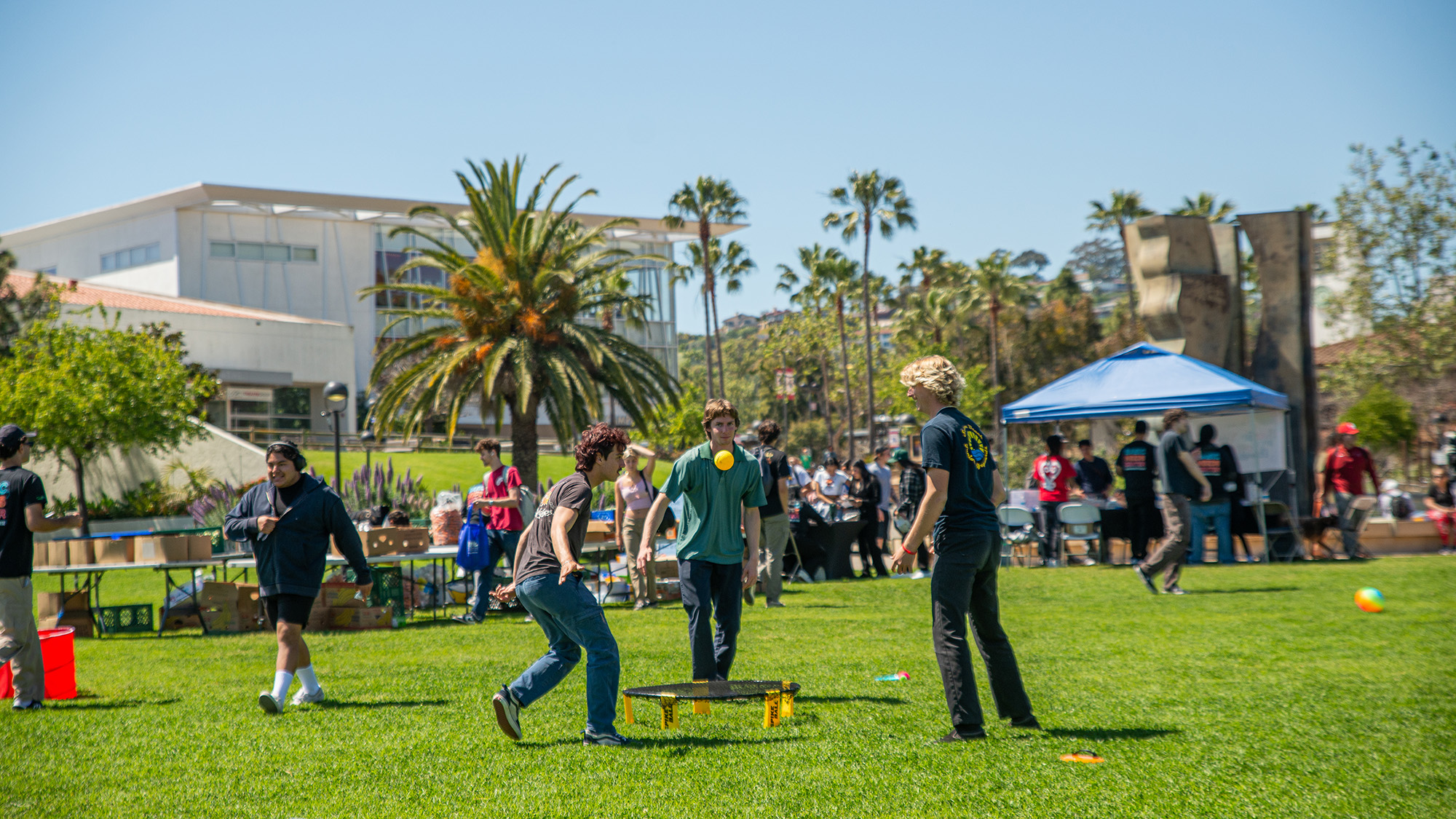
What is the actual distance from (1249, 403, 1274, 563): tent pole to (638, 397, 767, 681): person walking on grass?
12.2 metres

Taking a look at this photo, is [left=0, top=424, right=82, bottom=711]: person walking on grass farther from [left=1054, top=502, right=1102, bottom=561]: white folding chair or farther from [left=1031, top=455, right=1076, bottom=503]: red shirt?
[left=1031, top=455, right=1076, bottom=503]: red shirt

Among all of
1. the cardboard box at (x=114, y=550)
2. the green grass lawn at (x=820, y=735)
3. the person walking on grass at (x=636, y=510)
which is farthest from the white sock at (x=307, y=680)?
the cardboard box at (x=114, y=550)

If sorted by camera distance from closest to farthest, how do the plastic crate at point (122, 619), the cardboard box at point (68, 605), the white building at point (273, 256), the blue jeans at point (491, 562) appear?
1. the blue jeans at point (491, 562)
2. the cardboard box at point (68, 605)
3. the plastic crate at point (122, 619)
4. the white building at point (273, 256)

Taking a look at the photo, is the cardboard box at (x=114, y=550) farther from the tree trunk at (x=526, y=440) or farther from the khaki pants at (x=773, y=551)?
the tree trunk at (x=526, y=440)

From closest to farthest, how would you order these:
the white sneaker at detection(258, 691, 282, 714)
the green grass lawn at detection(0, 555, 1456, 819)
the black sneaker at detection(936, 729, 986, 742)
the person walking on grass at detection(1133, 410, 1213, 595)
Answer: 1. the green grass lawn at detection(0, 555, 1456, 819)
2. the black sneaker at detection(936, 729, 986, 742)
3. the white sneaker at detection(258, 691, 282, 714)
4. the person walking on grass at detection(1133, 410, 1213, 595)

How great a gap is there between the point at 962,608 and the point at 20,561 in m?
6.07

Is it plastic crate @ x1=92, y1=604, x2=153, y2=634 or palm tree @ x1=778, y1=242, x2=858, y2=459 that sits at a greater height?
palm tree @ x1=778, y1=242, x2=858, y2=459

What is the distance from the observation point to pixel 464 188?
69.9ft

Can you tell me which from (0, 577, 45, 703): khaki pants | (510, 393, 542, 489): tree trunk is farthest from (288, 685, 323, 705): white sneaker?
(510, 393, 542, 489): tree trunk

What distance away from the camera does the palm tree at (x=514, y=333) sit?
21.5 meters

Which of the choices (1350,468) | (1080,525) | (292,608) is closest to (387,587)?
(292,608)

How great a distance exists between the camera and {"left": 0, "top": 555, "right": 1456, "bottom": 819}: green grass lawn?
4.60 m

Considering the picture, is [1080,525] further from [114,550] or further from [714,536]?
[114,550]

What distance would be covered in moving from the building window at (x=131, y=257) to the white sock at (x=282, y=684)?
55.7m
